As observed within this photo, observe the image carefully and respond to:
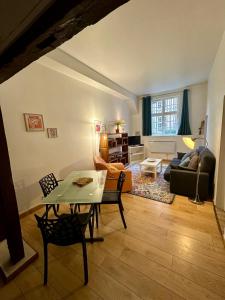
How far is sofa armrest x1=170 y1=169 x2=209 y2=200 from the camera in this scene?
2697 millimetres

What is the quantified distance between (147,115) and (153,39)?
3817 mm

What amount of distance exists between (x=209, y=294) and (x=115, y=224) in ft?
4.10

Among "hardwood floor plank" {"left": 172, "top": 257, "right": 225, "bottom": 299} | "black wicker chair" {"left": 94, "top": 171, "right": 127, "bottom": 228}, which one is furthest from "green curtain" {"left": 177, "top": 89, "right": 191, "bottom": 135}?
"hardwood floor plank" {"left": 172, "top": 257, "right": 225, "bottom": 299}

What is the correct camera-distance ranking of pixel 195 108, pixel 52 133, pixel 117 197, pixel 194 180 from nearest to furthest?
1. pixel 117 197
2. pixel 194 180
3. pixel 52 133
4. pixel 195 108

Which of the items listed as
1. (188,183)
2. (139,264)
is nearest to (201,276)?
(139,264)

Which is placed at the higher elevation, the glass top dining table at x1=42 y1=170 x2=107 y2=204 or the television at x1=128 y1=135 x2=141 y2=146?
the television at x1=128 y1=135 x2=141 y2=146

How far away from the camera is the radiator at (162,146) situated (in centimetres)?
566

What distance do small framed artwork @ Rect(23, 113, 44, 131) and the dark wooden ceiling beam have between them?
1.86m

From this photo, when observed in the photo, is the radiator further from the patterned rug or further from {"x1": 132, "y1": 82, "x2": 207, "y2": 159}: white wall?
the patterned rug

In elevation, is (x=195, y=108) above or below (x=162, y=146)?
above

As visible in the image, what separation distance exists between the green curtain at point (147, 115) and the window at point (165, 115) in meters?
0.23

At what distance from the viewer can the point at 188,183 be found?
112 inches

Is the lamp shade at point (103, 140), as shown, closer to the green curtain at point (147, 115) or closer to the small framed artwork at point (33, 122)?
the small framed artwork at point (33, 122)

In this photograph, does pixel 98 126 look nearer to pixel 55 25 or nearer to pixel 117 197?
pixel 117 197
